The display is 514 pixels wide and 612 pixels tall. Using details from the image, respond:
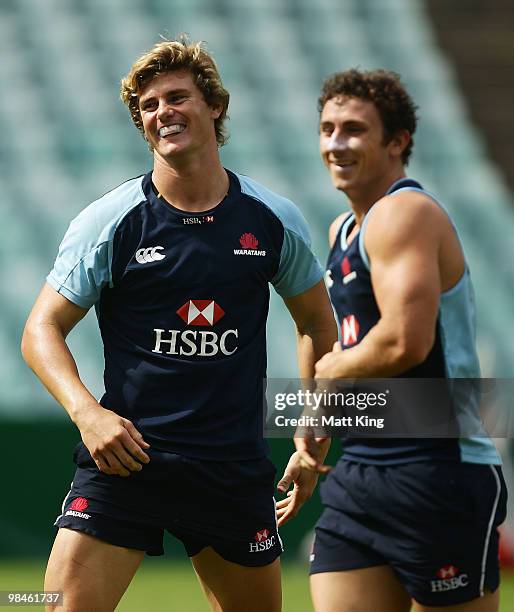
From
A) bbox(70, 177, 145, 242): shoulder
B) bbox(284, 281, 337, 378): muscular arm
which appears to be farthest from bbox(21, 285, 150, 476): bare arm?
bbox(284, 281, 337, 378): muscular arm

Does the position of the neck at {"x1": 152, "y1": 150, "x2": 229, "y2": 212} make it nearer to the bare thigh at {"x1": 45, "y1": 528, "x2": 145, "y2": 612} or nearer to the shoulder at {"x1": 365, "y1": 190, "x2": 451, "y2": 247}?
the shoulder at {"x1": 365, "y1": 190, "x2": 451, "y2": 247}

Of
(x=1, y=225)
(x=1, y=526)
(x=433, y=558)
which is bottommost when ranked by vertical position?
(x=433, y=558)

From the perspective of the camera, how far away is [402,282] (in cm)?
324

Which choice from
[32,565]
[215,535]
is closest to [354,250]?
[215,535]

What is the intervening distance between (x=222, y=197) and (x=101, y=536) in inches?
48.2

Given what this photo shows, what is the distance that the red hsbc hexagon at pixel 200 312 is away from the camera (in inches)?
157

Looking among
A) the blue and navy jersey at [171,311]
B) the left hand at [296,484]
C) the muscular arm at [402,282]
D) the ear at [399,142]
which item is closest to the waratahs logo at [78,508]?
the blue and navy jersey at [171,311]

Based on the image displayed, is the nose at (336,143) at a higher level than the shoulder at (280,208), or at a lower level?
lower

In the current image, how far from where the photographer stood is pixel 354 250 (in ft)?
11.5

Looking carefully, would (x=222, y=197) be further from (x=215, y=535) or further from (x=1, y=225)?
(x=1, y=225)

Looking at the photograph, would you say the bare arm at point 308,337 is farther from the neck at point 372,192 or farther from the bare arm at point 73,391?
the neck at point 372,192

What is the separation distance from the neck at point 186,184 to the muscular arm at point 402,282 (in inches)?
35.7

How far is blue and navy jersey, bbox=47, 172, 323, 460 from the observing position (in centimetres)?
399

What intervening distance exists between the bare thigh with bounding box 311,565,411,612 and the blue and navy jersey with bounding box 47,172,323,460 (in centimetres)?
67
